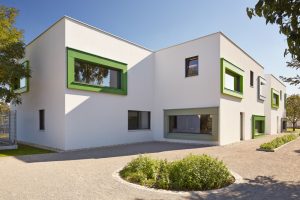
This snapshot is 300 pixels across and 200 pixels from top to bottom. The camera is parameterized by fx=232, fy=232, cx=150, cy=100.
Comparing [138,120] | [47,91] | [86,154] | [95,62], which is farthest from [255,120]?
[47,91]

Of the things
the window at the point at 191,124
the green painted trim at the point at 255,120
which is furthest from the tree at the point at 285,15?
the green painted trim at the point at 255,120

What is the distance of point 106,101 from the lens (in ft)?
51.0

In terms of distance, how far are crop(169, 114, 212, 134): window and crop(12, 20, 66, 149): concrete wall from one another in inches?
352

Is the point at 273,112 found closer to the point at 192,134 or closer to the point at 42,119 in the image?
the point at 192,134

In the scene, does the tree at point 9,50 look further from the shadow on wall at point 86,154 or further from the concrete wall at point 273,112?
the concrete wall at point 273,112

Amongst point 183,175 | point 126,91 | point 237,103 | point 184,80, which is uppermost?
point 184,80

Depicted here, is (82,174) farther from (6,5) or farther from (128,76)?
(6,5)

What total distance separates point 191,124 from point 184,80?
3462 millimetres

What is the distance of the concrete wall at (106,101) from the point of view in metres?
13.7

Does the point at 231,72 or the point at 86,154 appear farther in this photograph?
the point at 231,72

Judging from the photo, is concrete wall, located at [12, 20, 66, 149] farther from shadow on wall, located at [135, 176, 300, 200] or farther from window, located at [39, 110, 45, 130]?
shadow on wall, located at [135, 176, 300, 200]

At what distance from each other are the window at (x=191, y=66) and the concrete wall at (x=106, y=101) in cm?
318

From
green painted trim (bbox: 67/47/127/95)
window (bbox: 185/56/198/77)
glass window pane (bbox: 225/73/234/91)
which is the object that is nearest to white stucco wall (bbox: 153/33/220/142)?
window (bbox: 185/56/198/77)

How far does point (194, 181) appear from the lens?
19.6ft
